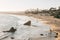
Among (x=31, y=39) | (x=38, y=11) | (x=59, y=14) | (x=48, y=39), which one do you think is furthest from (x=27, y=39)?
(x=38, y=11)

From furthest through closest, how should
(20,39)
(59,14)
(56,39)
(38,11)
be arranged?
(38,11), (59,14), (20,39), (56,39)

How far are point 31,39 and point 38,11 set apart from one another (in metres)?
51.7

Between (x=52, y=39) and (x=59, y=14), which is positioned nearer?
(x=52, y=39)

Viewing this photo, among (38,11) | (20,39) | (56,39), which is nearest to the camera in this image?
(56,39)

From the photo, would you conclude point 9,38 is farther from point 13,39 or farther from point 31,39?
point 31,39

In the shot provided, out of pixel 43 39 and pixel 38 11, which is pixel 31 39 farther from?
pixel 38 11

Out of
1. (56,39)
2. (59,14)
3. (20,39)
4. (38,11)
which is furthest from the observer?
(38,11)

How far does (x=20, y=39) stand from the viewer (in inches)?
813

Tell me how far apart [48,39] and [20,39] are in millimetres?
2855

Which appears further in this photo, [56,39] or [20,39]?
[20,39]

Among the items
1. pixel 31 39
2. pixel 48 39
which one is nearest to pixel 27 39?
pixel 31 39

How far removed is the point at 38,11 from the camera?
235ft

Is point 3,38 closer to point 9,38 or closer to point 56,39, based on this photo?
point 9,38

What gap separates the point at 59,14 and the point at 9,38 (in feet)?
79.3
